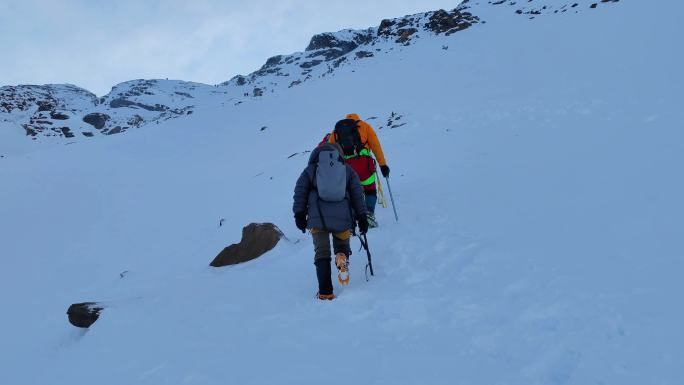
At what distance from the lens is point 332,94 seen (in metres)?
30.6

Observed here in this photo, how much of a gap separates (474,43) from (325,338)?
1250 inches

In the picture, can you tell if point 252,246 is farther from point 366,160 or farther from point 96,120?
point 96,120

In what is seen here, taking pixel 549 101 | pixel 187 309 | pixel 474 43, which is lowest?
pixel 187 309

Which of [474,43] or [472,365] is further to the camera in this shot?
[474,43]

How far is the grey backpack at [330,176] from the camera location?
5.36 metres

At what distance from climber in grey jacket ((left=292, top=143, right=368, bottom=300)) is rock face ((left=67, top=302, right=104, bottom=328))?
3.88 metres

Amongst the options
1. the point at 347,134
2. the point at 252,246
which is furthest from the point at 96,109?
the point at 347,134

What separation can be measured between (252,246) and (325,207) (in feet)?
12.5

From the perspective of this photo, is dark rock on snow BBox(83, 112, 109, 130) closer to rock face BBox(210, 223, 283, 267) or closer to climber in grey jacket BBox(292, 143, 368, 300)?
rock face BBox(210, 223, 283, 267)

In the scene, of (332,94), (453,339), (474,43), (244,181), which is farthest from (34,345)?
(474,43)

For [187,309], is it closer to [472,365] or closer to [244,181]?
[472,365]

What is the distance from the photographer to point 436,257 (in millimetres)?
6008

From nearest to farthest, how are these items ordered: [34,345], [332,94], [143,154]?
[34,345] < [143,154] < [332,94]

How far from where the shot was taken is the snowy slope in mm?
3629
